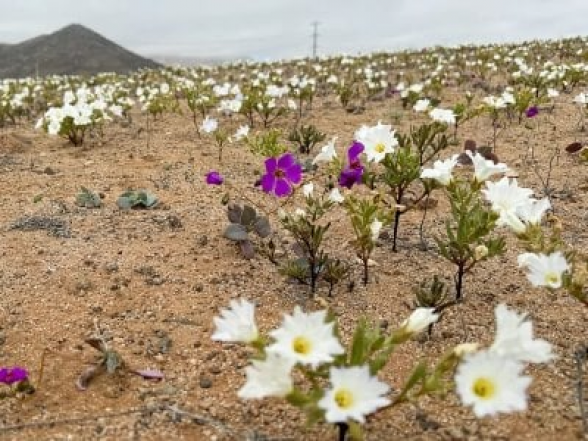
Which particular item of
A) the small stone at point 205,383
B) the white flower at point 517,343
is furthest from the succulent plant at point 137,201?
the white flower at point 517,343

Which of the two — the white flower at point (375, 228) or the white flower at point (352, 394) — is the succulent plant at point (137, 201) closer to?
the white flower at point (375, 228)

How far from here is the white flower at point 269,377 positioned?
1.73m

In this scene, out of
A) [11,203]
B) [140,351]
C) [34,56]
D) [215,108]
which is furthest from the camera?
[34,56]

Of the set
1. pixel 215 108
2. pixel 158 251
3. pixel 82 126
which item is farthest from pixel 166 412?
pixel 215 108

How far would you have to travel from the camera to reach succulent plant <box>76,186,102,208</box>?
15.2 feet

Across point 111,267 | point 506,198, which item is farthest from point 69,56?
point 506,198

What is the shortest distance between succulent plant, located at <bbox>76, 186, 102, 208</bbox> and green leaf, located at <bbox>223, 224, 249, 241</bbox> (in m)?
1.41

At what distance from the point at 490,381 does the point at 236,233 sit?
2119mm

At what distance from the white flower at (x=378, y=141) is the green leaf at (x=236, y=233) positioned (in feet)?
2.75

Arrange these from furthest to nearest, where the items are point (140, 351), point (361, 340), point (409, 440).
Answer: point (140, 351)
point (409, 440)
point (361, 340)

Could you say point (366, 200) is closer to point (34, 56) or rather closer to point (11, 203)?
point (11, 203)

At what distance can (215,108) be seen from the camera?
9.38 m

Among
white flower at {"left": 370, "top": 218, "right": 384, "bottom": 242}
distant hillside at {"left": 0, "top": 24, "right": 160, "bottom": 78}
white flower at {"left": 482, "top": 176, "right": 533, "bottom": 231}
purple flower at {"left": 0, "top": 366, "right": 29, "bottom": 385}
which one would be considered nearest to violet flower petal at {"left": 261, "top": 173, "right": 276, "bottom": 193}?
white flower at {"left": 370, "top": 218, "right": 384, "bottom": 242}

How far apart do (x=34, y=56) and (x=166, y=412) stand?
43238 mm
